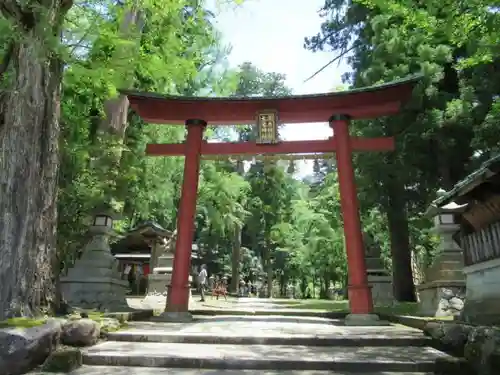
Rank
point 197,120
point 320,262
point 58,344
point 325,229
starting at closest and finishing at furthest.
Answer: point 58,344 → point 197,120 → point 325,229 → point 320,262

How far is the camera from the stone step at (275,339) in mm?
6266

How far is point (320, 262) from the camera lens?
2848 cm

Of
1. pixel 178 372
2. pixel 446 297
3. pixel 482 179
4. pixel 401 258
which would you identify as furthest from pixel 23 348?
pixel 401 258

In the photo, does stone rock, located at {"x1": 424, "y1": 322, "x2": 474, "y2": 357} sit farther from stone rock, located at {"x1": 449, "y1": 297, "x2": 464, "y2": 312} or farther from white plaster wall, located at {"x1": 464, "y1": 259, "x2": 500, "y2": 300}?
stone rock, located at {"x1": 449, "y1": 297, "x2": 464, "y2": 312}

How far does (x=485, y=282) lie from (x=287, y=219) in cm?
3052

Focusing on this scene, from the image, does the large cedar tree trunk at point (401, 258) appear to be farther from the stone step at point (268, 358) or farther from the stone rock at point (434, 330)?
the stone step at point (268, 358)

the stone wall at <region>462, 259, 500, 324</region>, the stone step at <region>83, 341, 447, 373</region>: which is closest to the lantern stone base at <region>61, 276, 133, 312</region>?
the stone step at <region>83, 341, 447, 373</region>

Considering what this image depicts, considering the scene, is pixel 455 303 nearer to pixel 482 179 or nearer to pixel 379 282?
pixel 482 179

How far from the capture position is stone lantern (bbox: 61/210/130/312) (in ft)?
31.0

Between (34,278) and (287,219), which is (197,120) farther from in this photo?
(287,219)

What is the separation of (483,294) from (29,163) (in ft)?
22.5

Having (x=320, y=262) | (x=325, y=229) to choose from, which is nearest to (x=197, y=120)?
(x=325, y=229)

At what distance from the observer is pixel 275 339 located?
6.36m

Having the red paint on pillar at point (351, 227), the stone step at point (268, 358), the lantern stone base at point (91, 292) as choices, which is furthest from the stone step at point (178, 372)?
the lantern stone base at point (91, 292)
